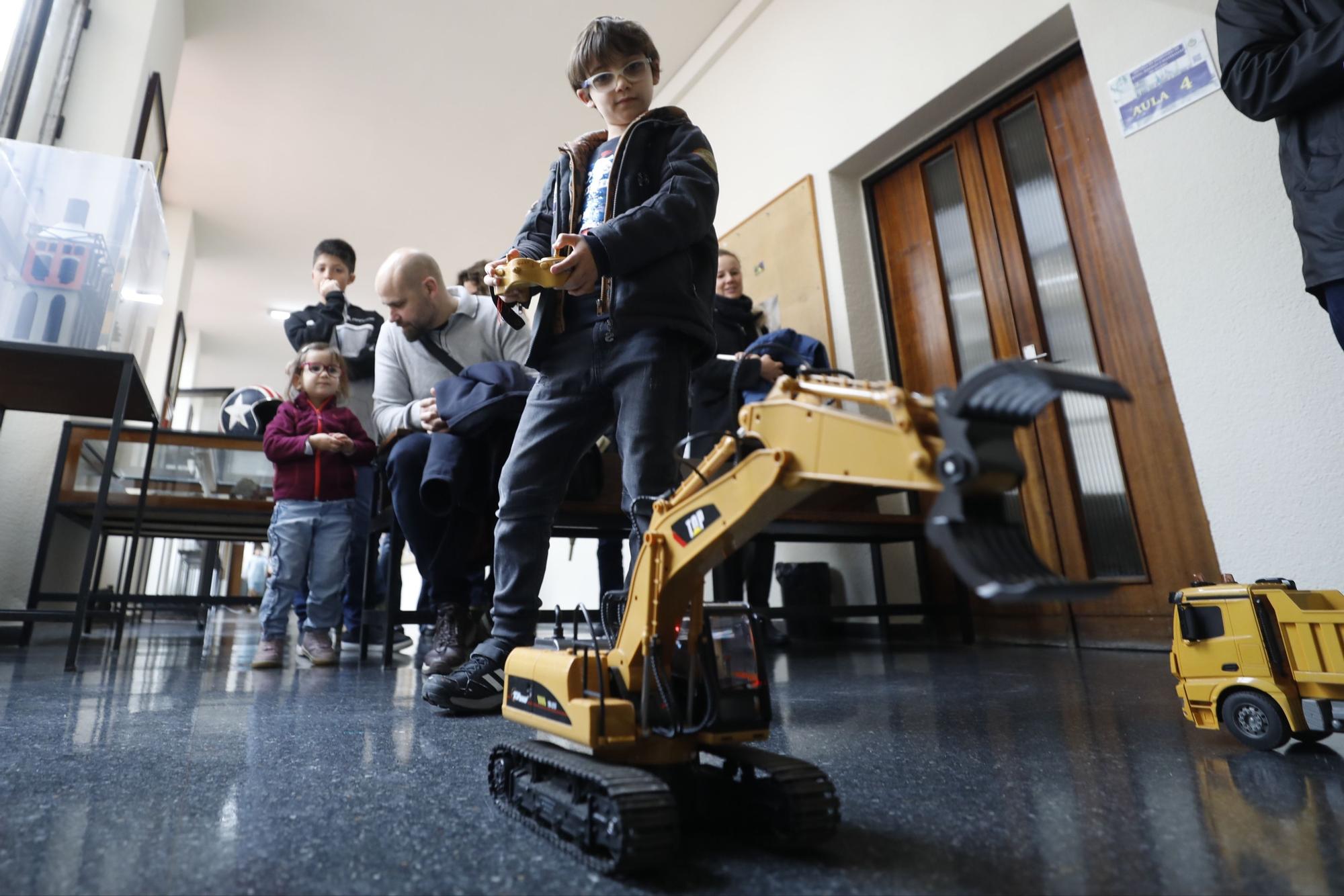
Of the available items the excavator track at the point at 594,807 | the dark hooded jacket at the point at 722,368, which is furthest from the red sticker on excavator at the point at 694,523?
the dark hooded jacket at the point at 722,368

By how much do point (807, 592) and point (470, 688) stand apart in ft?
8.23

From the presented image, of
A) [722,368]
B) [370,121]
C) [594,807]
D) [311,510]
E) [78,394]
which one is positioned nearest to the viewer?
[594,807]

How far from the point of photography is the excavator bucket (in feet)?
1.69

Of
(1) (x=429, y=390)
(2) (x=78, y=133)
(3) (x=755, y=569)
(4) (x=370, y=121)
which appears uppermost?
(4) (x=370, y=121)

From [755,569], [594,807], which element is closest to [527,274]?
[594,807]

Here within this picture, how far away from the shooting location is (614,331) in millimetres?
1371

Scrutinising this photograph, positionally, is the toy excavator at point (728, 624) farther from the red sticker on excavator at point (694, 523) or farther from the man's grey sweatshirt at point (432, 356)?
the man's grey sweatshirt at point (432, 356)

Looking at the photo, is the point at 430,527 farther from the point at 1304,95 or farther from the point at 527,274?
the point at 1304,95

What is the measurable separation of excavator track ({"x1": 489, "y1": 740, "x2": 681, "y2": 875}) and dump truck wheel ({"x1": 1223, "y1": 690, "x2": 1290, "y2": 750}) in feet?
3.20

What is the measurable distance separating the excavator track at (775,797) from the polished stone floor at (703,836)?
0.09 feet

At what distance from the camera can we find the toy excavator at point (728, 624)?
54 cm

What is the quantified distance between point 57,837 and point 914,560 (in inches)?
129

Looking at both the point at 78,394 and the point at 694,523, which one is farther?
the point at 78,394

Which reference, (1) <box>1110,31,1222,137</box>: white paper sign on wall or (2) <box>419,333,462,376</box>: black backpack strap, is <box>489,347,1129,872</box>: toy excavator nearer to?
(2) <box>419,333,462,376</box>: black backpack strap
